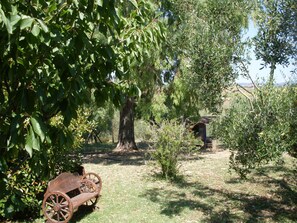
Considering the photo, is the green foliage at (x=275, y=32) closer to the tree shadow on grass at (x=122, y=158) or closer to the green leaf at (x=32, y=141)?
the green leaf at (x=32, y=141)

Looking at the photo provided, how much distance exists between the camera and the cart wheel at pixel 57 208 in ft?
22.5

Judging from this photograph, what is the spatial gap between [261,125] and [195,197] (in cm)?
419

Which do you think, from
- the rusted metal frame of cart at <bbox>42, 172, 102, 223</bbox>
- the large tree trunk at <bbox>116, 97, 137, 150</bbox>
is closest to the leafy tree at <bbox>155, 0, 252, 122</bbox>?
the rusted metal frame of cart at <bbox>42, 172, 102, 223</bbox>

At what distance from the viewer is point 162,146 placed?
11062mm

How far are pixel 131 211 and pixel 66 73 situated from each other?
6588mm

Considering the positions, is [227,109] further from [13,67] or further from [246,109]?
[13,67]

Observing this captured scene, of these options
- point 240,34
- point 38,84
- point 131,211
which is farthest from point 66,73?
point 131,211

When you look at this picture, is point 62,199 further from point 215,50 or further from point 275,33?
point 275,33

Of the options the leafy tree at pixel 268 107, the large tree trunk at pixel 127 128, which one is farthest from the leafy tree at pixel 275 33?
the large tree trunk at pixel 127 128

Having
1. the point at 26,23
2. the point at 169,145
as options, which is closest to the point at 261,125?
the point at 26,23

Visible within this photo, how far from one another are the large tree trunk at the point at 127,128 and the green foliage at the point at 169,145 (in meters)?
7.50

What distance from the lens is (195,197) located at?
933cm

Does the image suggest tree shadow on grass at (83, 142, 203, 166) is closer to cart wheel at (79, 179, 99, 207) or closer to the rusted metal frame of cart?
cart wheel at (79, 179, 99, 207)

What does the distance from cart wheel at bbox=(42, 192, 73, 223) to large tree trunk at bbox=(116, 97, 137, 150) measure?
11.6 metres
